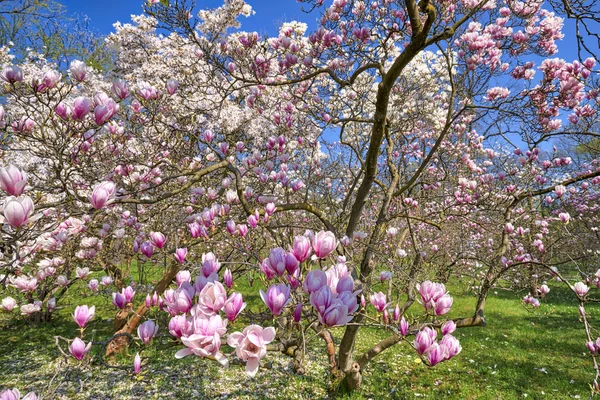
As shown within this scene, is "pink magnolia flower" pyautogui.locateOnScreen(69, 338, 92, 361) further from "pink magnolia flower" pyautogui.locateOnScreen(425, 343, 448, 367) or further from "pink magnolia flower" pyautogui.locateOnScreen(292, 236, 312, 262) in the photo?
"pink magnolia flower" pyautogui.locateOnScreen(425, 343, 448, 367)

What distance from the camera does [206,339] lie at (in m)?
0.97

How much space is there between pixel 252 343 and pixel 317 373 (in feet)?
13.2

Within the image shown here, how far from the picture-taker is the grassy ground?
3993 mm

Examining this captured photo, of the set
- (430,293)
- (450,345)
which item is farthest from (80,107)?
(450,345)

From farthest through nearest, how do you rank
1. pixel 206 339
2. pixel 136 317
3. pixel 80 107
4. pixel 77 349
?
1. pixel 136 317
2. pixel 80 107
3. pixel 77 349
4. pixel 206 339

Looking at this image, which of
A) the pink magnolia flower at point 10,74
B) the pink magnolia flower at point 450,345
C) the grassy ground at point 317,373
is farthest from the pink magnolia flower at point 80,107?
the grassy ground at point 317,373

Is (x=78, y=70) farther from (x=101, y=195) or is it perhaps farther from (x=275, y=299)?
(x=275, y=299)

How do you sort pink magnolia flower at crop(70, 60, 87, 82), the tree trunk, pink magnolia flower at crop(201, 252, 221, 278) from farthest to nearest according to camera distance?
the tree trunk
pink magnolia flower at crop(70, 60, 87, 82)
pink magnolia flower at crop(201, 252, 221, 278)

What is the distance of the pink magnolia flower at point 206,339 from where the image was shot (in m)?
0.96

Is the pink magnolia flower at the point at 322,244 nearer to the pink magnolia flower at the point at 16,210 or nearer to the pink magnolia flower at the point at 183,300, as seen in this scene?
the pink magnolia flower at the point at 183,300

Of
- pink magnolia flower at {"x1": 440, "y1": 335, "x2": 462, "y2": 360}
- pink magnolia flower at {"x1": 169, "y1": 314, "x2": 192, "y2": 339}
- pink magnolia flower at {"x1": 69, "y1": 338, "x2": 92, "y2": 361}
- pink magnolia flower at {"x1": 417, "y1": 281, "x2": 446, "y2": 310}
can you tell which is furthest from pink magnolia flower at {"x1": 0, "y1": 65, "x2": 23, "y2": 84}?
pink magnolia flower at {"x1": 440, "y1": 335, "x2": 462, "y2": 360}

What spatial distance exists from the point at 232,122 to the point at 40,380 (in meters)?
5.11

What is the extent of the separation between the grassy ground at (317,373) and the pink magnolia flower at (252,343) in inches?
96.1

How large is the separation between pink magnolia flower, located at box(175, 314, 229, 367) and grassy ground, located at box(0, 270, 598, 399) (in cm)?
240
